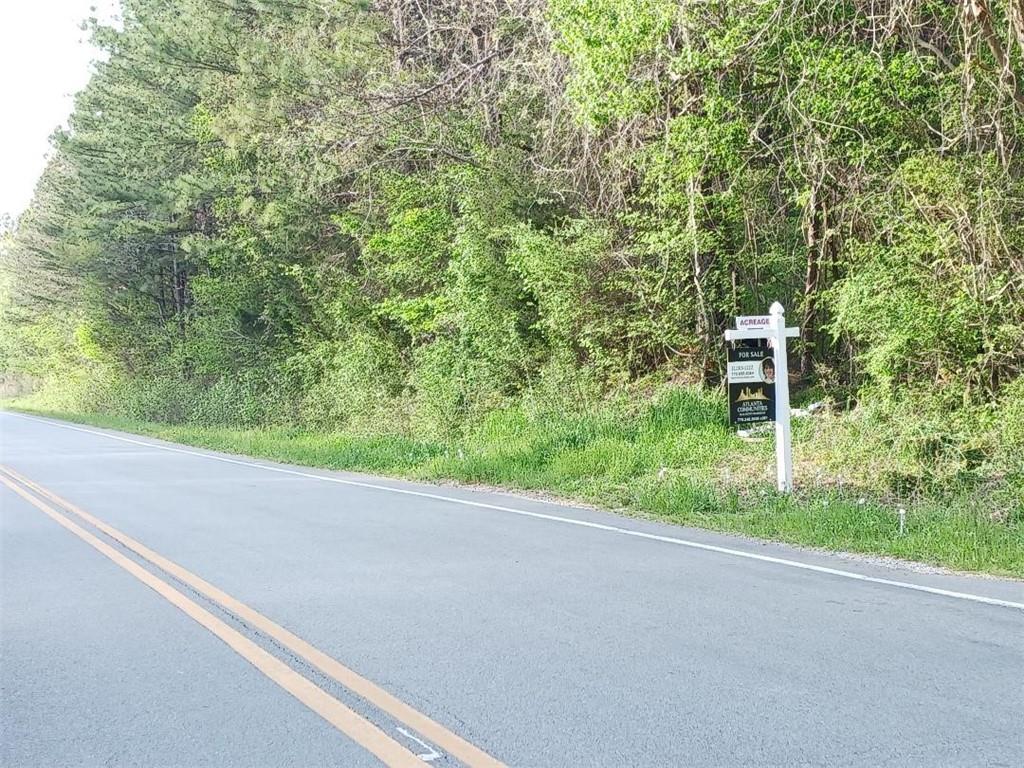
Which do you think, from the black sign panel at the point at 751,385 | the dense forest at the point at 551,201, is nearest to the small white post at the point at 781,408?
the black sign panel at the point at 751,385

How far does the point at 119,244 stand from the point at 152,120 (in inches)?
277

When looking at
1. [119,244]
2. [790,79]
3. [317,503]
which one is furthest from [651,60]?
[119,244]

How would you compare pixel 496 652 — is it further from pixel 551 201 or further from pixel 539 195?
pixel 539 195

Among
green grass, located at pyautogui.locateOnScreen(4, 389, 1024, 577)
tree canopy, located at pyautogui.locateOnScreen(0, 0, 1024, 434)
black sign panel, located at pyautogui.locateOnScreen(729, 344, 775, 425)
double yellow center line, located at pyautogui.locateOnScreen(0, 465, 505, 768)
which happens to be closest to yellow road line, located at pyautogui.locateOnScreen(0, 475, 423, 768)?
double yellow center line, located at pyautogui.locateOnScreen(0, 465, 505, 768)

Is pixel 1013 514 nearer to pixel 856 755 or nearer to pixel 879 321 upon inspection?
pixel 879 321

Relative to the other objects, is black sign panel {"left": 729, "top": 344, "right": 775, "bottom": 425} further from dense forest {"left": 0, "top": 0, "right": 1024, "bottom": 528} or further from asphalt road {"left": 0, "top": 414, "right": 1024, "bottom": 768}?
asphalt road {"left": 0, "top": 414, "right": 1024, "bottom": 768}

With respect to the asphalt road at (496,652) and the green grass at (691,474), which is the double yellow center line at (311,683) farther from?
the green grass at (691,474)

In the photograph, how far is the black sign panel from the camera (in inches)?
477

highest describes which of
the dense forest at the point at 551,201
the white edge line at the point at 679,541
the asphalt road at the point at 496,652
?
the dense forest at the point at 551,201

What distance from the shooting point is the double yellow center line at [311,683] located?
4.46 metres

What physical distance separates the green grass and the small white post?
0.28 meters

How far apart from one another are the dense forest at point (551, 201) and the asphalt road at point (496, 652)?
517 cm

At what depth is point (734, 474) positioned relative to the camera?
13664 millimetres

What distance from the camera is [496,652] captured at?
5988 mm
